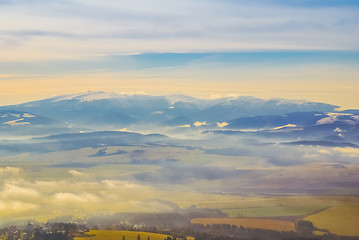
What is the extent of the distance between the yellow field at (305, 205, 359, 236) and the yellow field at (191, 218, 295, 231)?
385 inches

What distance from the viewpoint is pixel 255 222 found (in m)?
175

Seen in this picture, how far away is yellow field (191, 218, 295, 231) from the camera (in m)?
166

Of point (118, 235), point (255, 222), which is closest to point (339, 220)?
point (255, 222)

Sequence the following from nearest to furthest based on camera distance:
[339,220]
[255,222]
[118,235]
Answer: [118,235]
[339,220]
[255,222]

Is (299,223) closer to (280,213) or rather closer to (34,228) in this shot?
(280,213)

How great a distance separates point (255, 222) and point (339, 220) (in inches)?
1061

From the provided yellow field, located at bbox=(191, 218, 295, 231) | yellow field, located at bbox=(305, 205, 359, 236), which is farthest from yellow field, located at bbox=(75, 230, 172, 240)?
yellow field, located at bbox=(305, 205, 359, 236)

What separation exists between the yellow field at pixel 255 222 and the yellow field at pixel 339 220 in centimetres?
977

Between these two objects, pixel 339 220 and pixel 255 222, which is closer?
pixel 339 220

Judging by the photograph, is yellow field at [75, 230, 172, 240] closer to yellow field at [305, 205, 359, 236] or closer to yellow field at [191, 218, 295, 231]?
yellow field at [191, 218, 295, 231]

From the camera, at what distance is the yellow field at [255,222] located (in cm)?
16650

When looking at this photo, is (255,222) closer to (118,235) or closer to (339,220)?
(339,220)

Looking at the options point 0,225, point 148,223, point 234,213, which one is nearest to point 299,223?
point 234,213

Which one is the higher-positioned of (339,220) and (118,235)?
(339,220)
